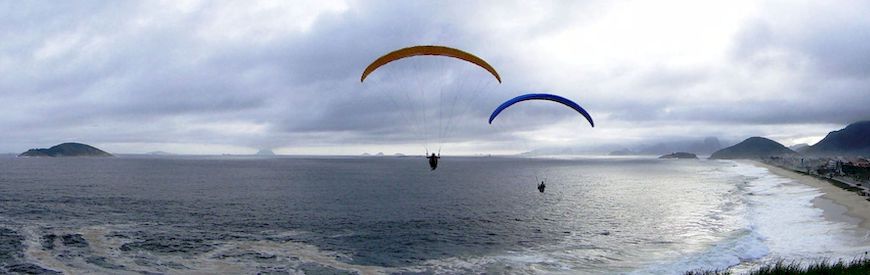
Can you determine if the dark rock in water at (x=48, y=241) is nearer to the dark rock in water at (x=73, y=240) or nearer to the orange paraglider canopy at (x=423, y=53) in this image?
the dark rock in water at (x=73, y=240)

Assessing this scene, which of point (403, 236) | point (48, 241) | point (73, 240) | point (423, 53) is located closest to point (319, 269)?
point (403, 236)

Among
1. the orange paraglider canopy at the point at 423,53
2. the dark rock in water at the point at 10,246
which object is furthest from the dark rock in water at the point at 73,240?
the orange paraglider canopy at the point at 423,53

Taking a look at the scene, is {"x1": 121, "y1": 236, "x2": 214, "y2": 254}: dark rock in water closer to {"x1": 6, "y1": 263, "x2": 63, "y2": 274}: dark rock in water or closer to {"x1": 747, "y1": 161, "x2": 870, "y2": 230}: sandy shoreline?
{"x1": 6, "y1": 263, "x2": 63, "y2": 274}: dark rock in water

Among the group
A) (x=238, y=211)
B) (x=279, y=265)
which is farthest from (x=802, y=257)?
(x=238, y=211)

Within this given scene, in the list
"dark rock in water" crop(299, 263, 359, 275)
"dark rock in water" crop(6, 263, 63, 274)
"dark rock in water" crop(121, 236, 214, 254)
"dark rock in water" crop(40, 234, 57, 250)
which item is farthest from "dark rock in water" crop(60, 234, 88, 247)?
"dark rock in water" crop(299, 263, 359, 275)

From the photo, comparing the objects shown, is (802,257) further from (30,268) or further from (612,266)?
(30,268)
